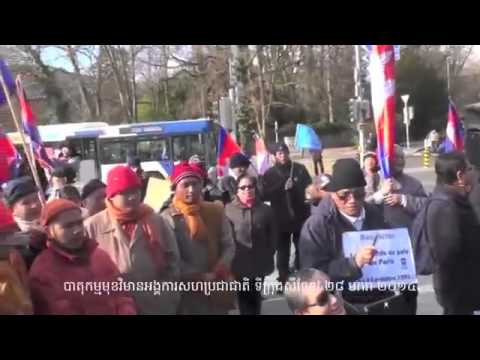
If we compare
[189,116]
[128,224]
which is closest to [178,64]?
[189,116]

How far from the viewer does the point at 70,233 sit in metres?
3.65

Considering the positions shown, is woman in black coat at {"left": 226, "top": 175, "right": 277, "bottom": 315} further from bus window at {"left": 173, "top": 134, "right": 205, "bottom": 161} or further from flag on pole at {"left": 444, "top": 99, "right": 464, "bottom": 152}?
flag on pole at {"left": 444, "top": 99, "right": 464, "bottom": 152}

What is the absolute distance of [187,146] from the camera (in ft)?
13.3

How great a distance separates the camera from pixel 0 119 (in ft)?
13.6

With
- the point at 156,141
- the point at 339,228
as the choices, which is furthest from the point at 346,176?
the point at 156,141

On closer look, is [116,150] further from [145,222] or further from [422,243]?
[422,243]

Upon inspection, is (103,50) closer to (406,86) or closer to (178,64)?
(178,64)

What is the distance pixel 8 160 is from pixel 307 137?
1901 millimetres

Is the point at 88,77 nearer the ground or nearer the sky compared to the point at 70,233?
nearer the sky

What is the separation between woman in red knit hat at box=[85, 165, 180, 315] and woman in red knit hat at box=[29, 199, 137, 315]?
0.27 feet

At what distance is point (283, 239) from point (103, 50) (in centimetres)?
165

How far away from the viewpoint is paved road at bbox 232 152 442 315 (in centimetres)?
389

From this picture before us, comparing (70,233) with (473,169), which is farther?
(473,169)

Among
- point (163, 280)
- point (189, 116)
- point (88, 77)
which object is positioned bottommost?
point (163, 280)
